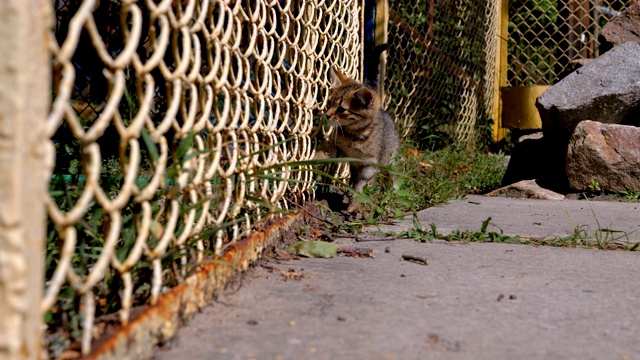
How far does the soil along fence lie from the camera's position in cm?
87

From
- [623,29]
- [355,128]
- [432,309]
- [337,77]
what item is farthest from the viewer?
[623,29]

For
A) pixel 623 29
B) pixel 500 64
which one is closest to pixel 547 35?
pixel 500 64

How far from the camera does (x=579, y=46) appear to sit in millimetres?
9508

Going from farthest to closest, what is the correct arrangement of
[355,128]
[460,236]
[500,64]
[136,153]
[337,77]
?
1. [500,64]
2. [355,128]
3. [337,77]
4. [460,236]
5. [136,153]

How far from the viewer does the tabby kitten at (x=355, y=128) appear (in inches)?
153

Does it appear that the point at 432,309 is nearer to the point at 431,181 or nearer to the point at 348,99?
the point at 348,99

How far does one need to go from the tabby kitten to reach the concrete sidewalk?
1.42 meters

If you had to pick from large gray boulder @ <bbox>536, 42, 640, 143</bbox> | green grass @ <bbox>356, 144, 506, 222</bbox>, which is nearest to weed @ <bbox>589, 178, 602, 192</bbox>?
large gray boulder @ <bbox>536, 42, 640, 143</bbox>

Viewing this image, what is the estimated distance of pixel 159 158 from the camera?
135cm

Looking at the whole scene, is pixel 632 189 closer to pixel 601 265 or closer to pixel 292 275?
pixel 601 265

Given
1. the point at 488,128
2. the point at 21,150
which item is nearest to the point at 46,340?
the point at 21,150

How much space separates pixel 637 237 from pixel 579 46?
7.25m

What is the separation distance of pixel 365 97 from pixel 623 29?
334 cm

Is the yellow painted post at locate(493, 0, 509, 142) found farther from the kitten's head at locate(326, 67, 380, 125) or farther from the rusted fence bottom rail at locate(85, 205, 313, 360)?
the rusted fence bottom rail at locate(85, 205, 313, 360)
